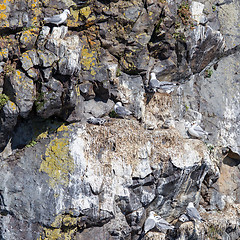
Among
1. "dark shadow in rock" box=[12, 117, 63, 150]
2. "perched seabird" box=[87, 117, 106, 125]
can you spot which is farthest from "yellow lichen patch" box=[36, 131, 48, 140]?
"perched seabird" box=[87, 117, 106, 125]

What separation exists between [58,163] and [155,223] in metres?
3.69

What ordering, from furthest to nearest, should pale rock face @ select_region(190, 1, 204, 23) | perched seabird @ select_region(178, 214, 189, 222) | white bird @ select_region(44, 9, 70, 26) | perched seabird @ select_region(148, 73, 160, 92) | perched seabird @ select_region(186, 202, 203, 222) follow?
pale rock face @ select_region(190, 1, 204, 23) → perched seabird @ select_region(178, 214, 189, 222) → perched seabird @ select_region(186, 202, 203, 222) → perched seabird @ select_region(148, 73, 160, 92) → white bird @ select_region(44, 9, 70, 26)

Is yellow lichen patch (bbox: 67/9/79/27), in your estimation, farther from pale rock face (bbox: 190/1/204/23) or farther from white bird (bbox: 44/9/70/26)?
pale rock face (bbox: 190/1/204/23)

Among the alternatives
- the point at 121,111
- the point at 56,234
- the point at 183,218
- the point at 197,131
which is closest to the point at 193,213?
the point at 183,218

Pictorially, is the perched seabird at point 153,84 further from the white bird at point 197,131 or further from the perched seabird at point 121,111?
the white bird at point 197,131

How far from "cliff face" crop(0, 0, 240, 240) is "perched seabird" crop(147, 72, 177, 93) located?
25 cm

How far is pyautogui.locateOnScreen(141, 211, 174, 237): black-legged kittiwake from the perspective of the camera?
12.3 meters

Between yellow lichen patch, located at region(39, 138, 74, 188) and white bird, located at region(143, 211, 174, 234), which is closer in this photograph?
yellow lichen patch, located at region(39, 138, 74, 188)

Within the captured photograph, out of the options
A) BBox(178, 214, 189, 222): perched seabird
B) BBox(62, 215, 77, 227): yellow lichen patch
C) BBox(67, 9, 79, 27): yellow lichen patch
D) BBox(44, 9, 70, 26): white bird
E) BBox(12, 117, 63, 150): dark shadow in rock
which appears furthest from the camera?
BBox(178, 214, 189, 222): perched seabird

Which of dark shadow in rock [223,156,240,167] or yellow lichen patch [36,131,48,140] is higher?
yellow lichen patch [36,131,48,140]

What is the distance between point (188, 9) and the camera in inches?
561

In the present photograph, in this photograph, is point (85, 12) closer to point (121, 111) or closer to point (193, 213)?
point (121, 111)

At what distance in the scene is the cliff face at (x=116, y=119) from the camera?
10617 millimetres

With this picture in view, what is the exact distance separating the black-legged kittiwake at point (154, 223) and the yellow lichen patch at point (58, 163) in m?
3.03
